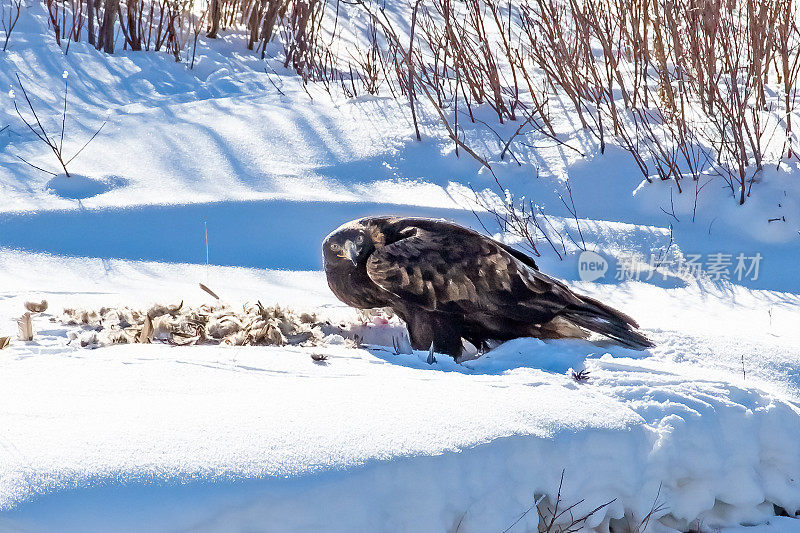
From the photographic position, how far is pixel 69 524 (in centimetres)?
180

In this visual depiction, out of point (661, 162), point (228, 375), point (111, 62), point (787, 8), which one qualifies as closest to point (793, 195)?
point (661, 162)

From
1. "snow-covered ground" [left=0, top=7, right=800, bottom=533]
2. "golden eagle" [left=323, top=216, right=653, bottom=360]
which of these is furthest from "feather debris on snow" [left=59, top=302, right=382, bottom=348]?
"golden eagle" [left=323, top=216, right=653, bottom=360]

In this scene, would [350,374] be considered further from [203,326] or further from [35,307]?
[35,307]

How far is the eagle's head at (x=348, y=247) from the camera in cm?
325

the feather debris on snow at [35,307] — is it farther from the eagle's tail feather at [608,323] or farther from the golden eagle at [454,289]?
the eagle's tail feather at [608,323]

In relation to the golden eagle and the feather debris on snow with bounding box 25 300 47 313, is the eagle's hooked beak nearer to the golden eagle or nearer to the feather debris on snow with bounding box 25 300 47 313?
the golden eagle

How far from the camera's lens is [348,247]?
10.7 ft

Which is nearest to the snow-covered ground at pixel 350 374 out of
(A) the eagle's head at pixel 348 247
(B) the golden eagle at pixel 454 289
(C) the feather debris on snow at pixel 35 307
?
(C) the feather debris on snow at pixel 35 307

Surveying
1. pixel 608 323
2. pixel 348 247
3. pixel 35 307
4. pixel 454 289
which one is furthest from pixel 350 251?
pixel 35 307

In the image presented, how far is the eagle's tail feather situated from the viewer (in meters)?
3.22

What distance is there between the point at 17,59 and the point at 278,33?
267 cm

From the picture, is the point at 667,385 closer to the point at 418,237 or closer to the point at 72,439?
the point at 418,237

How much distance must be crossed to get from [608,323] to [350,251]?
0.92 metres

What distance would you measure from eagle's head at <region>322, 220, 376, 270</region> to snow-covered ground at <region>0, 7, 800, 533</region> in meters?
0.29
